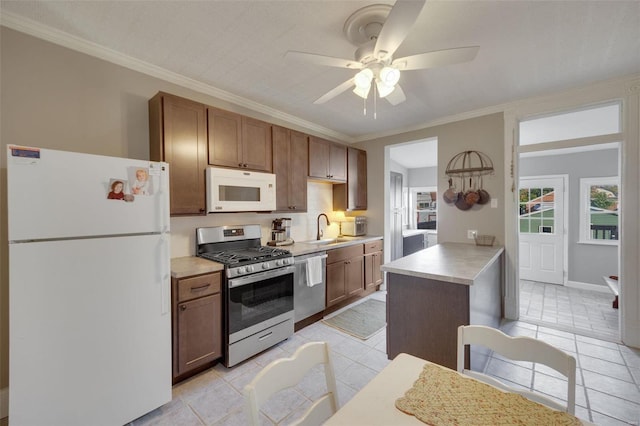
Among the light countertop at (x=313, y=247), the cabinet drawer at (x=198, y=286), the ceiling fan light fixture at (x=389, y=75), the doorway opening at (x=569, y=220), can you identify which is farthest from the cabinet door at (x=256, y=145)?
the doorway opening at (x=569, y=220)

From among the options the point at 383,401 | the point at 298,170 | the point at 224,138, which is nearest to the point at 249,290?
the point at 224,138

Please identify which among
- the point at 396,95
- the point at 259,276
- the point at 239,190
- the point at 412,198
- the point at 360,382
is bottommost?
the point at 360,382

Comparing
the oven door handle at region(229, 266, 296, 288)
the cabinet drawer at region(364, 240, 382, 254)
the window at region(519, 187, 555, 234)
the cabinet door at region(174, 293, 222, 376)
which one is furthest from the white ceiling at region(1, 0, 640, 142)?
the window at region(519, 187, 555, 234)

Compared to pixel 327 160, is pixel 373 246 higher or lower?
lower

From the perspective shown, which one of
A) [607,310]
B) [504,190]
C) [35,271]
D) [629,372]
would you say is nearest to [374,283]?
[504,190]

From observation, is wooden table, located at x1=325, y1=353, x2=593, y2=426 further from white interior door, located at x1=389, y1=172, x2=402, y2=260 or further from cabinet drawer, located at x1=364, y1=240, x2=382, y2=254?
white interior door, located at x1=389, y1=172, x2=402, y2=260

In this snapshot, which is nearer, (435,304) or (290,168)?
(435,304)

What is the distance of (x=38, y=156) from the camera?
141 centimetres

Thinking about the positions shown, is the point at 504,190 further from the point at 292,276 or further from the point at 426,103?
the point at 292,276

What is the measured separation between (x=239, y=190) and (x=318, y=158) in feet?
4.35

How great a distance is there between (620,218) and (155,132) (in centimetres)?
456

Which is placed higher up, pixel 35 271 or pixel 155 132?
pixel 155 132

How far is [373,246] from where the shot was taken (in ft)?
13.6

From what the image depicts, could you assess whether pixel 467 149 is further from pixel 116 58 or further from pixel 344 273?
pixel 116 58
